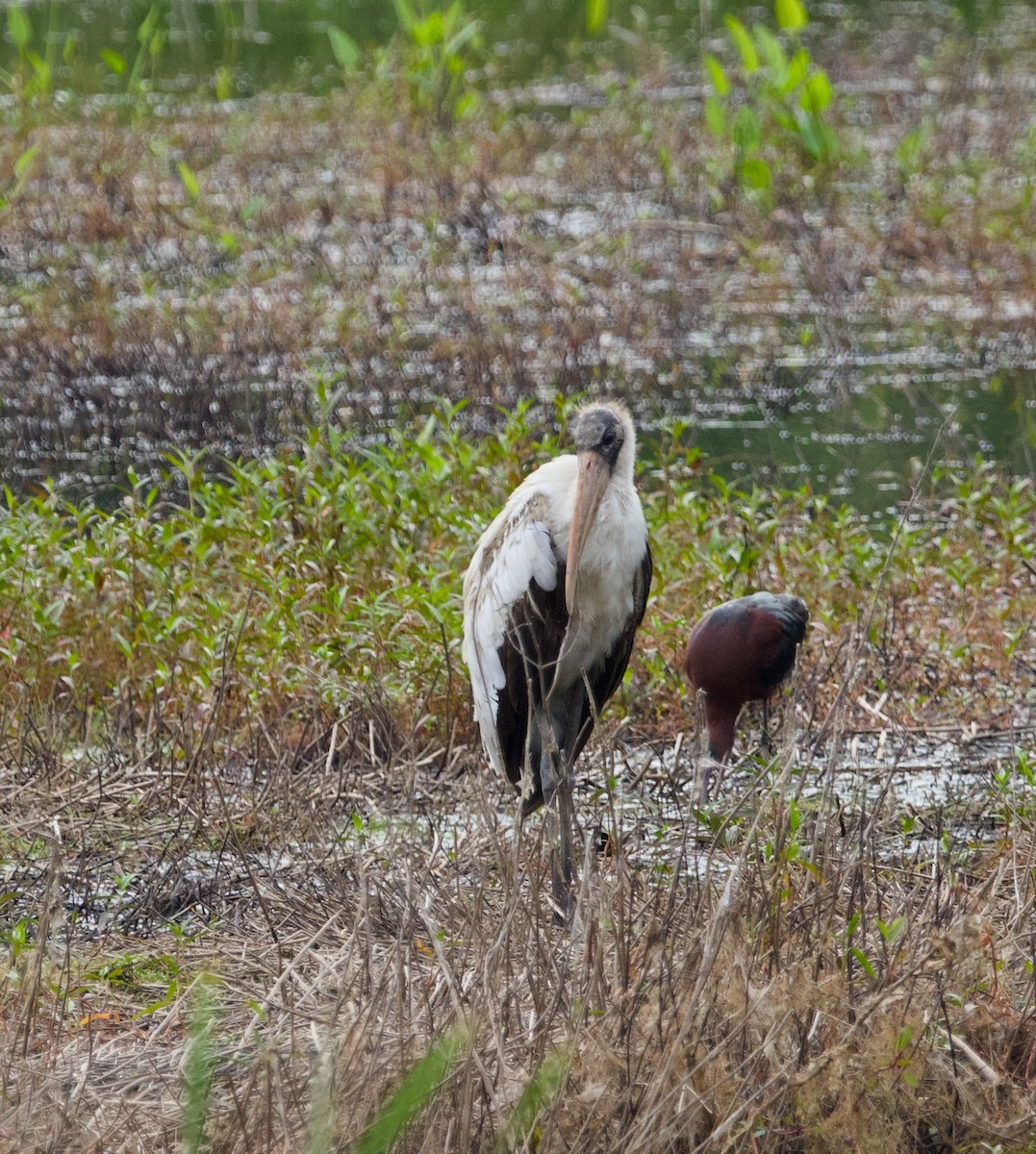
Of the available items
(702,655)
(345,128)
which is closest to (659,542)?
(702,655)

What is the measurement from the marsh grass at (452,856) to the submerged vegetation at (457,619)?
2 cm

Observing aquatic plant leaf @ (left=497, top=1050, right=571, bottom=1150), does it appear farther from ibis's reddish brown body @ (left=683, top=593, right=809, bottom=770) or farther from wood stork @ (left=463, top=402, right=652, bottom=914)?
ibis's reddish brown body @ (left=683, top=593, right=809, bottom=770)

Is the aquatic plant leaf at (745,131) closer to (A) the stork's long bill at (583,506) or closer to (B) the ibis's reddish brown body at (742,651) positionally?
(B) the ibis's reddish brown body at (742,651)

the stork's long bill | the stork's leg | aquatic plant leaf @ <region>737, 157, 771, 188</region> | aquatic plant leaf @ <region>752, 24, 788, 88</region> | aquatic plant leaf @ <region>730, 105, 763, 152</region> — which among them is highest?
aquatic plant leaf @ <region>752, 24, 788, 88</region>

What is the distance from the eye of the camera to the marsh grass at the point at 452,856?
244cm

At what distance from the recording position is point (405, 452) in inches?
235

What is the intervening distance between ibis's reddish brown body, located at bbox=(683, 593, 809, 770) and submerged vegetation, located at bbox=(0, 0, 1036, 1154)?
0.63ft

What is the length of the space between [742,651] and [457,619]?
911 mm

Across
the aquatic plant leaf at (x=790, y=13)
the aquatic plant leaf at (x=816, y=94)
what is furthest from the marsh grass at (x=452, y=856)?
the aquatic plant leaf at (x=790, y=13)

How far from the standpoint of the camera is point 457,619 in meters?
4.70

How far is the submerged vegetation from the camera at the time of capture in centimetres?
253

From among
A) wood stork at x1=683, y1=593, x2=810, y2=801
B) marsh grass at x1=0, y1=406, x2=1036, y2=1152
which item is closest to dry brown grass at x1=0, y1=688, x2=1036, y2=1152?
marsh grass at x1=0, y1=406, x2=1036, y2=1152

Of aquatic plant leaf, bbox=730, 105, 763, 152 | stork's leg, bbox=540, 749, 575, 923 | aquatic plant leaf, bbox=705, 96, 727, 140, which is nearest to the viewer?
stork's leg, bbox=540, 749, 575, 923

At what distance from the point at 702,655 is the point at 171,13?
1115 centimetres
